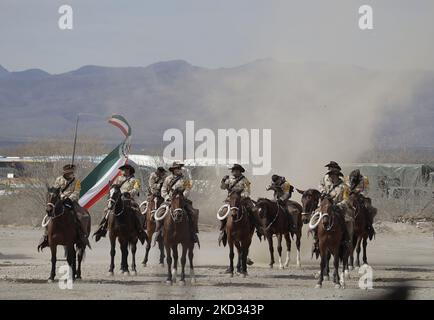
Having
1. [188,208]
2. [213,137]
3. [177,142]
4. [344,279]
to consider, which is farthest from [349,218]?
[177,142]

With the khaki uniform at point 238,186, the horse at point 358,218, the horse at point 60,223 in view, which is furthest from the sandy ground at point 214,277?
the khaki uniform at point 238,186

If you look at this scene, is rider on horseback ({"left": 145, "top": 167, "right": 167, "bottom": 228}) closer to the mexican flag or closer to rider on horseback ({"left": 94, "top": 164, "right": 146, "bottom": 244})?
the mexican flag

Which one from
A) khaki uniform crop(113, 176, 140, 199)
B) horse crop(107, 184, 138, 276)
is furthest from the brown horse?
horse crop(107, 184, 138, 276)

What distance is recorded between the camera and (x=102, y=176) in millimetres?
32688

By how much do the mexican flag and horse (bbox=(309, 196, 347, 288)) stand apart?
8410mm

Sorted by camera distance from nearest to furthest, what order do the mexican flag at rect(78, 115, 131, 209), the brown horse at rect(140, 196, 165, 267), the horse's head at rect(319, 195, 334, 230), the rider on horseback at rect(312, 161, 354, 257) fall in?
the horse's head at rect(319, 195, 334, 230), the rider on horseback at rect(312, 161, 354, 257), the brown horse at rect(140, 196, 165, 267), the mexican flag at rect(78, 115, 131, 209)

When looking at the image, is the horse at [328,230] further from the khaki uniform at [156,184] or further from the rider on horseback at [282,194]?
the rider on horseback at [282,194]

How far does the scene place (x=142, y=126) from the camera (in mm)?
196000

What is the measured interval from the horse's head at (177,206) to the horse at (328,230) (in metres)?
2.73

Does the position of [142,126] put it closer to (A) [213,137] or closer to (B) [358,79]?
(A) [213,137]

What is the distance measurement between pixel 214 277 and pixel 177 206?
346cm

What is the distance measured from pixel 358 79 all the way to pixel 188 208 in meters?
32.6

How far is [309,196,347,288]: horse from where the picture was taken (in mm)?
24719

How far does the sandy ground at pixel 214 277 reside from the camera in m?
23.2
